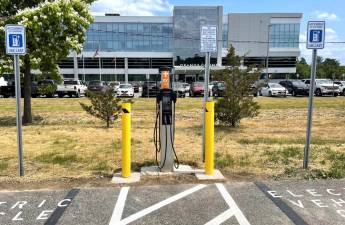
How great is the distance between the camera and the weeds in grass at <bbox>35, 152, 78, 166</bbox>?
8.54 m

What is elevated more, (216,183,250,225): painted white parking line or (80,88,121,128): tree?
(80,88,121,128): tree

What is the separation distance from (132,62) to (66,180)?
84813mm

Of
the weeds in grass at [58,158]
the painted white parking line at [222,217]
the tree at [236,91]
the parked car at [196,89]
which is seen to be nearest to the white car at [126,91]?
the parked car at [196,89]

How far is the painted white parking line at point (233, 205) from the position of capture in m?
5.18

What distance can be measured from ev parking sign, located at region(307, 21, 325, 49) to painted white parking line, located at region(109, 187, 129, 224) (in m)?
4.12

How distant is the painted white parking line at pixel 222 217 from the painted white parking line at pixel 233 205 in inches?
2.6

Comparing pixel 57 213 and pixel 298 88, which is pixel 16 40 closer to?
pixel 57 213

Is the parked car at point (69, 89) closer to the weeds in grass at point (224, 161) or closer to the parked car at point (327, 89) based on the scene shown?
the parked car at point (327, 89)

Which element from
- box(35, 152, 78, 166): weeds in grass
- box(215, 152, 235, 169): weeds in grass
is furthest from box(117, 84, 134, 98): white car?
box(215, 152, 235, 169): weeds in grass

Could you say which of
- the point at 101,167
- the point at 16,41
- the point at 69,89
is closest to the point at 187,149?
the point at 101,167

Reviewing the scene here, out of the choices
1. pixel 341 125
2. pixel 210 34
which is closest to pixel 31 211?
pixel 210 34

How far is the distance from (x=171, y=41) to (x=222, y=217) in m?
86.6

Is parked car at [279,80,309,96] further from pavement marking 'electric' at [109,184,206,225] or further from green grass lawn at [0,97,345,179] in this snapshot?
pavement marking 'electric' at [109,184,206,225]

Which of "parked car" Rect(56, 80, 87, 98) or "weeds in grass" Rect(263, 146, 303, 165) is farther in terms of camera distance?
"parked car" Rect(56, 80, 87, 98)
